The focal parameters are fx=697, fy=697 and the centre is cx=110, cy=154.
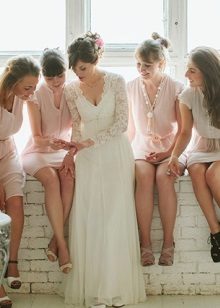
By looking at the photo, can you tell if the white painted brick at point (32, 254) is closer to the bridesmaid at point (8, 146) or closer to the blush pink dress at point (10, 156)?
the bridesmaid at point (8, 146)

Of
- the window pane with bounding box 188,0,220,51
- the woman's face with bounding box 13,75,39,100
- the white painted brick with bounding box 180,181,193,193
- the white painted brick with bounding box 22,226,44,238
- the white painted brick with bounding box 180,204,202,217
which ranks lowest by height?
the white painted brick with bounding box 22,226,44,238

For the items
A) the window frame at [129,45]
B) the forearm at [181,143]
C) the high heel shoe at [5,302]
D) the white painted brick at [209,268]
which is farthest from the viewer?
the window frame at [129,45]

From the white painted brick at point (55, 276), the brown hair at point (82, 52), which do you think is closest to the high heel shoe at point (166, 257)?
the white painted brick at point (55, 276)

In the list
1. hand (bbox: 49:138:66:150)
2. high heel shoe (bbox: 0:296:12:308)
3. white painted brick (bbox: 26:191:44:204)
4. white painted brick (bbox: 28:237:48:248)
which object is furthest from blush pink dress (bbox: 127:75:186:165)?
high heel shoe (bbox: 0:296:12:308)

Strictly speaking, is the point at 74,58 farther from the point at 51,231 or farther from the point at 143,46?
the point at 51,231

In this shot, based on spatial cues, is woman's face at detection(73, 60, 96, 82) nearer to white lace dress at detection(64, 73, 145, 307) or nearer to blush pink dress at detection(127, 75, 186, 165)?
white lace dress at detection(64, 73, 145, 307)

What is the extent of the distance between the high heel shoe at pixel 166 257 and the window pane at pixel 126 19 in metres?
1.37

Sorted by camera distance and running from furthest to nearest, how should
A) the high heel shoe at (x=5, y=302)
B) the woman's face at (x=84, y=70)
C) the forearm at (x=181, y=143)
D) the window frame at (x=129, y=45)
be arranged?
the window frame at (x=129, y=45) < the forearm at (x=181, y=143) < the woman's face at (x=84, y=70) < the high heel shoe at (x=5, y=302)

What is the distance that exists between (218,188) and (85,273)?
2.73 feet

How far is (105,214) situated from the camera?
3686 millimetres

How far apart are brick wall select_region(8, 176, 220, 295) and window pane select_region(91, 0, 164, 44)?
103cm

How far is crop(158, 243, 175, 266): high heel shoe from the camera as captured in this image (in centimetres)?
369

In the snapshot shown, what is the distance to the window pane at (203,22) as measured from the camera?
4285mm

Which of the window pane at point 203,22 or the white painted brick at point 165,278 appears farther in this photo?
the window pane at point 203,22
